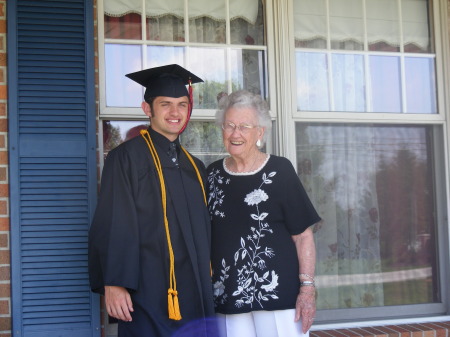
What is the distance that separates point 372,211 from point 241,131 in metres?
1.45

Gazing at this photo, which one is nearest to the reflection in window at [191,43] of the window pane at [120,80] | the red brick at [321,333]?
the window pane at [120,80]

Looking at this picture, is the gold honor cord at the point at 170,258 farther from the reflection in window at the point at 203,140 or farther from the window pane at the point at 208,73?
the window pane at the point at 208,73

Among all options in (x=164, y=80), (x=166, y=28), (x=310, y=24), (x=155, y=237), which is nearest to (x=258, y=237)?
(x=155, y=237)

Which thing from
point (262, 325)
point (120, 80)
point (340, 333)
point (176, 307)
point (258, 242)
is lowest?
point (340, 333)

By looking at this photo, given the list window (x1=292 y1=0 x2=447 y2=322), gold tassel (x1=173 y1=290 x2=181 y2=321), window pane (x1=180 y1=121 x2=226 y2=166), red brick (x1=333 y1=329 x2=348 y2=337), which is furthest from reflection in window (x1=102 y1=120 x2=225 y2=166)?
red brick (x1=333 y1=329 x2=348 y2=337)

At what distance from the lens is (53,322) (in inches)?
121

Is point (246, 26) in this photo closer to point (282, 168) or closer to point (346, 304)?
point (282, 168)

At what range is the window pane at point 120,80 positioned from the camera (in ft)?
11.6

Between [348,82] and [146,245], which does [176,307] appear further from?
[348,82]

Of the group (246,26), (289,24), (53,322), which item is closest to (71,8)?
(246,26)

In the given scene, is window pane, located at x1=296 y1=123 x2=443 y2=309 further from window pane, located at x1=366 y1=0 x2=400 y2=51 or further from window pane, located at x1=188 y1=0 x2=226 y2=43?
window pane, located at x1=188 y1=0 x2=226 y2=43

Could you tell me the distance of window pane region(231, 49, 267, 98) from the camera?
12.5ft

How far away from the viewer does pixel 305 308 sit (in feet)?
9.59

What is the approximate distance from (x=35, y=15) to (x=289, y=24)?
159 cm
